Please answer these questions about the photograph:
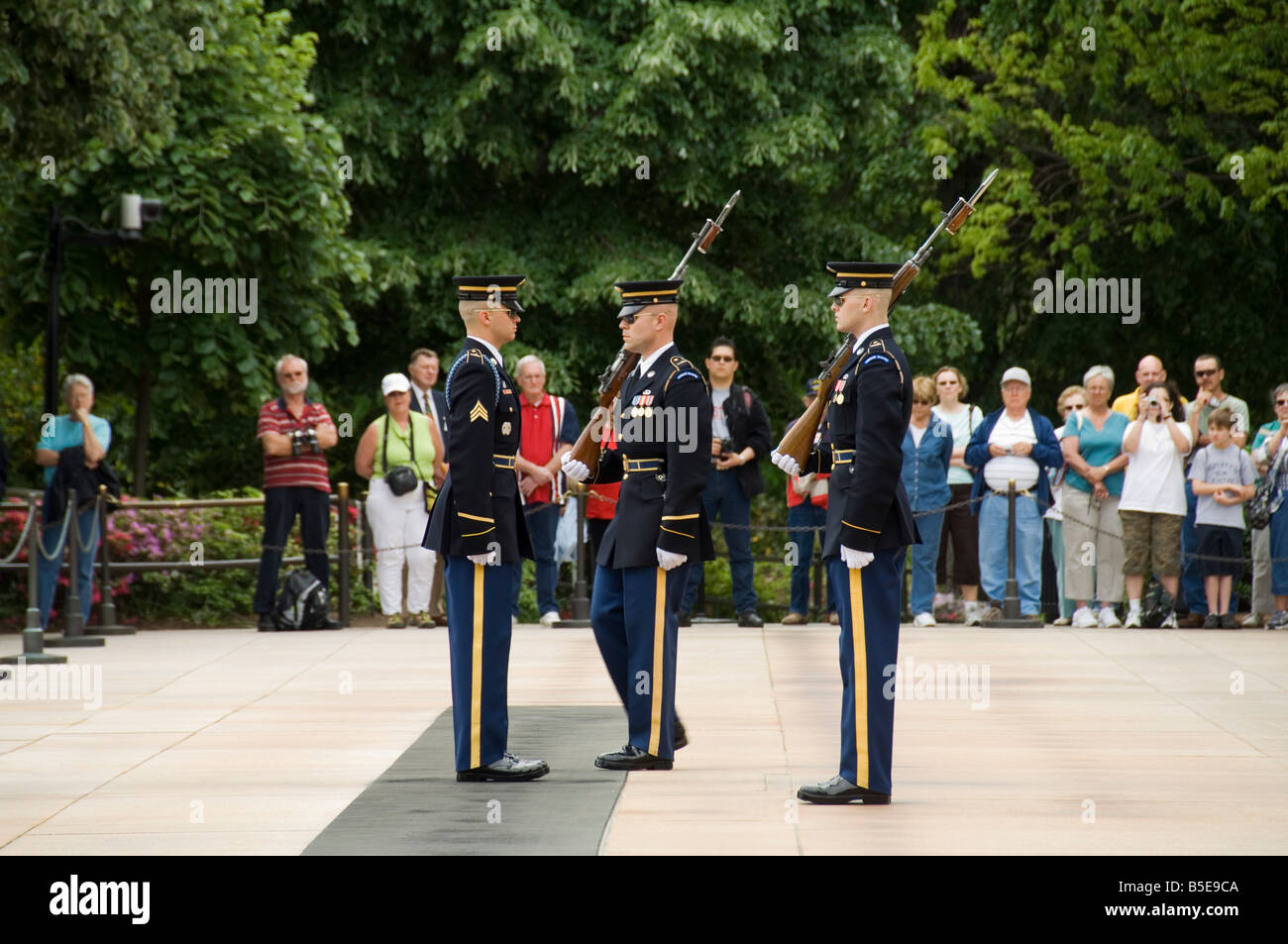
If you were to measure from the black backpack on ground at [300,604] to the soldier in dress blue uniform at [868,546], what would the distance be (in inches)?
313

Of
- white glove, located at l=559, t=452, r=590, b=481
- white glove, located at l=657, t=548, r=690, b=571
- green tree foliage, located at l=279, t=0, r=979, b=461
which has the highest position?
green tree foliage, located at l=279, t=0, r=979, b=461

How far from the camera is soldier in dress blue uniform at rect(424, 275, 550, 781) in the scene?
24.6 ft

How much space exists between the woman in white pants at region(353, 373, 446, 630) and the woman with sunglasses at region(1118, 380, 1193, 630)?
5.00 metres

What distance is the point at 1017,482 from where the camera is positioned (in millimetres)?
14188

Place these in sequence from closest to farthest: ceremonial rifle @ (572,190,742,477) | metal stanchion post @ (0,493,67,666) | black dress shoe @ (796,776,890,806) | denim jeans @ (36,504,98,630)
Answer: black dress shoe @ (796,776,890,806) → ceremonial rifle @ (572,190,742,477) → metal stanchion post @ (0,493,67,666) → denim jeans @ (36,504,98,630)

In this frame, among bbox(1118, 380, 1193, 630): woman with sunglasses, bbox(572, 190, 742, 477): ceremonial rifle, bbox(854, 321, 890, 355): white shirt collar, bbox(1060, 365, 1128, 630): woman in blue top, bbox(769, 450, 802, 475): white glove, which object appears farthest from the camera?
bbox(1060, 365, 1128, 630): woman in blue top

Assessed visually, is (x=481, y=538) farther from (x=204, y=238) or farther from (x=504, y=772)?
(x=204, y=238)

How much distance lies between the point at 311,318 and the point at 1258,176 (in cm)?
1005

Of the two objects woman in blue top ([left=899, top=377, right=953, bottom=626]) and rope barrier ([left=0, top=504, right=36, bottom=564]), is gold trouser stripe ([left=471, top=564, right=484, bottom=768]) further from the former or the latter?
woman in blue top ([left=899, top=377, right=953, bottom=626])

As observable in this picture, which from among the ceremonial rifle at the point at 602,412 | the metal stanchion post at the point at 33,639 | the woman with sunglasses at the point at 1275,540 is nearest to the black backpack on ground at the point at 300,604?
the metal stanchion post at the point at 33,639

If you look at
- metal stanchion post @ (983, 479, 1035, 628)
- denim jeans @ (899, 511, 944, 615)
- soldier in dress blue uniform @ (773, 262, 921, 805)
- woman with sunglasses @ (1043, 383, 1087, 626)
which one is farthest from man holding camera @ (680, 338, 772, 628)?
soldier in dress blue uniform @ (773, 262, 921, 805)

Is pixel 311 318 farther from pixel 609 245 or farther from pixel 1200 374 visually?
pixel 1200 374

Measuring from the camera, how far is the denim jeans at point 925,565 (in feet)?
46.7

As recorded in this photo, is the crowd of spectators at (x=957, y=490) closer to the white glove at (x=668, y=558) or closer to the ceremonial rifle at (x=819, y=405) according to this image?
the ceremonial rifle at (x=819, y=405)
